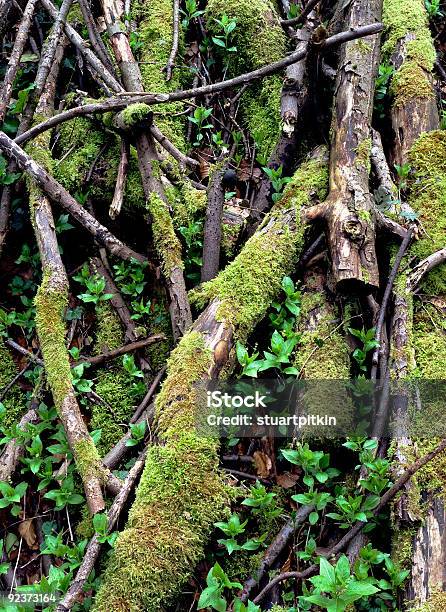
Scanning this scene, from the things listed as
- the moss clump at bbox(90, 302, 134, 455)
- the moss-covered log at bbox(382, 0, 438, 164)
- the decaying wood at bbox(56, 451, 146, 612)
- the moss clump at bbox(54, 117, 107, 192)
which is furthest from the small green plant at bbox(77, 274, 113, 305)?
the moss-covered log at bbox(382, 0, 438, 164)

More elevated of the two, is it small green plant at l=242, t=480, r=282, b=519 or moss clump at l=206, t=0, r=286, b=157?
moss clump at l=206, t=0, r=286, b=157

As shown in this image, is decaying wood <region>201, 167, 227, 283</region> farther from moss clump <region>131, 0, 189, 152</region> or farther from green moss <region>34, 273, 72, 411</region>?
green moss <region>34, 273, 72, 411</region>

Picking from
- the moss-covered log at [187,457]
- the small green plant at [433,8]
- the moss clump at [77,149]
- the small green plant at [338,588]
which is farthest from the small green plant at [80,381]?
the small green plant at [433,8]

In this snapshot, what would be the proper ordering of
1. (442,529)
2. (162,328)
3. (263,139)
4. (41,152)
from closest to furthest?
(442,529), (162,328), (41,152), (263,139)

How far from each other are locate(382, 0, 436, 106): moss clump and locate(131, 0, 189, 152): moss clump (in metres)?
1.90

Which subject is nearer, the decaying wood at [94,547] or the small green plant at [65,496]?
the decaying wood at [94,547]

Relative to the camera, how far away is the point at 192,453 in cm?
301

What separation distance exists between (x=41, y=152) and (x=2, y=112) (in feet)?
1.72

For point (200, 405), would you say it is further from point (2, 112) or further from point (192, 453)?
point (2, 112)

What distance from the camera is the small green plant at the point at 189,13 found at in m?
Result: 5.36

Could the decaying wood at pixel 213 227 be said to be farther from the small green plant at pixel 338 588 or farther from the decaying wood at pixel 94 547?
the small green plant at pixel 338 588

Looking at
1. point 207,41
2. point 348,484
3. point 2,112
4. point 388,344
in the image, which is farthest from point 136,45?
point 348,484

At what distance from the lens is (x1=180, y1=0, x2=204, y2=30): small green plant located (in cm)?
A: 536

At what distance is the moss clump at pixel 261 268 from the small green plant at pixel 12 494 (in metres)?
1.55
